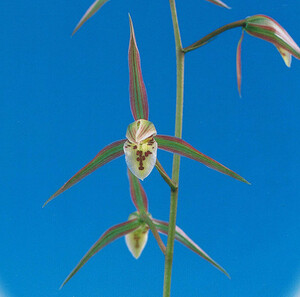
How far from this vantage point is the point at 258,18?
1.22 metres

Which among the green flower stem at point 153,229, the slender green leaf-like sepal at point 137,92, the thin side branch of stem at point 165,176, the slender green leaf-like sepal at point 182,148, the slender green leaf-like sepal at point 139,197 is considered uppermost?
the slender green leaf-like sepal at point 137,92

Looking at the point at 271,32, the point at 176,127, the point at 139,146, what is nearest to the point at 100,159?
the point at 139,146

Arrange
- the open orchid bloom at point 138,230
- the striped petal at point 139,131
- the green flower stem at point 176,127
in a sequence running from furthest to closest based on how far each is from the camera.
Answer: the open orchid bloom at point 138,230 < the green flower stem at point 176,127 < the striped petal at point 139,131

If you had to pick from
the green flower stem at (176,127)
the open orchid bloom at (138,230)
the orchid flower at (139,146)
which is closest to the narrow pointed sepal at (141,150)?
the orchid flower at (139,146)

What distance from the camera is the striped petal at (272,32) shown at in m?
1.18

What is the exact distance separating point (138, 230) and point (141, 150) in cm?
44

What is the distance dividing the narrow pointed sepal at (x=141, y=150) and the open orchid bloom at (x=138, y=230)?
1.00ft

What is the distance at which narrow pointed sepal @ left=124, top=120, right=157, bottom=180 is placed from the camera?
3.62 ft

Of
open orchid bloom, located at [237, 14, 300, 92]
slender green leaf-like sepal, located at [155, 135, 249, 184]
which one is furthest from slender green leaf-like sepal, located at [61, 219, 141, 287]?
open orchid bloom, located at [237, 14, 300, 92]

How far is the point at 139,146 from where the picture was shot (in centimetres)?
112

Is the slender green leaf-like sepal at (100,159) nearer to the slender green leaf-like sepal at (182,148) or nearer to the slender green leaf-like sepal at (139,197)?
the slender green leaf-like sepal at (182,148)

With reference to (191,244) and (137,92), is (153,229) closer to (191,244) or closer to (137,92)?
(191,244)

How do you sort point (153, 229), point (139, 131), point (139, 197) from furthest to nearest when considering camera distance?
1. point (139, 197)
2. point (153, 229)
3. point (139, 131)

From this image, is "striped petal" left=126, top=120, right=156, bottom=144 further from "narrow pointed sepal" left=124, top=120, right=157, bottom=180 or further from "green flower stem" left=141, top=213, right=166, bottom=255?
"green flower stem" left=141, top=213, right=166, bottom=255
